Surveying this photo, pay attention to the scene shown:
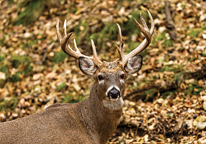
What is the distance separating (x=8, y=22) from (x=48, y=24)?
68.2 inches

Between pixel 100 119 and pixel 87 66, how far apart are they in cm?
96

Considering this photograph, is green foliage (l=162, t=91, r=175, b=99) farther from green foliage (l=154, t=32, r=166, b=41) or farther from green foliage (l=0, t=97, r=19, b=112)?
green foliage (l=0, t=97, r=19, b=112)

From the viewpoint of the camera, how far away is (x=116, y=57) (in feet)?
30.0

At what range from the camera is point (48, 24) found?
1112 centimetres

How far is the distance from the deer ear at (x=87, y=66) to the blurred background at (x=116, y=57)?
1862 millimetres

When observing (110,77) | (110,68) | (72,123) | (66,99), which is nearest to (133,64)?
(110,68)

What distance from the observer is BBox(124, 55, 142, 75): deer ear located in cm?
558

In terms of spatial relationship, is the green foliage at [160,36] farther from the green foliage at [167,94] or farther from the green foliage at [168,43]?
the green foliage at [167,94]

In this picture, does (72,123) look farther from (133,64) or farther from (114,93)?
(133,64)

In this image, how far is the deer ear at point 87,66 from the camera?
5527 mm

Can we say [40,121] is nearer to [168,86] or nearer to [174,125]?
[174,125]

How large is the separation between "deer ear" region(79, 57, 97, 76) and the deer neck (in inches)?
11.9

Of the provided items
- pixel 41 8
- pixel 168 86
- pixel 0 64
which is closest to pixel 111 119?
pixel 168 86

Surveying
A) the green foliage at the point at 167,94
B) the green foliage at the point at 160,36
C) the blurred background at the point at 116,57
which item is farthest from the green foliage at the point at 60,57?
the green foliage at the point at 167,94
